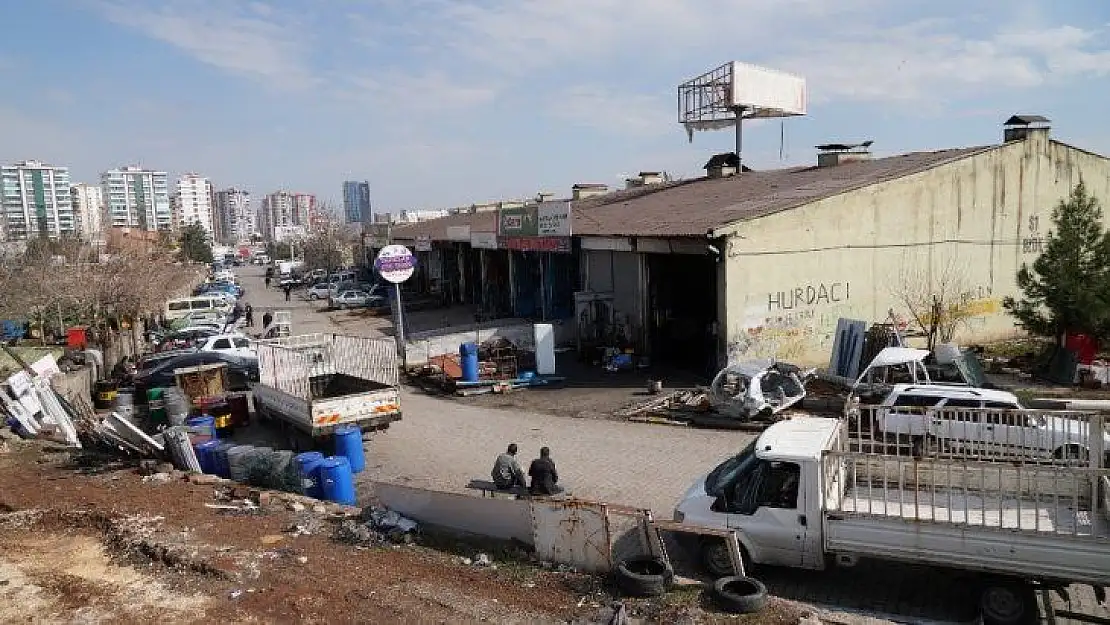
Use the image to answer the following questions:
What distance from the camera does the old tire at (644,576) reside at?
7594 millimetres

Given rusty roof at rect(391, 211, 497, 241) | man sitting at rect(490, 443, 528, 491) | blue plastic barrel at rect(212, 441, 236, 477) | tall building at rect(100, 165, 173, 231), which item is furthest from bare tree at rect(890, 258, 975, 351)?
tall building at rect(100, 165, 173, 231)

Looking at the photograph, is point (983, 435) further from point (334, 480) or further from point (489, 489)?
point (334, 480)

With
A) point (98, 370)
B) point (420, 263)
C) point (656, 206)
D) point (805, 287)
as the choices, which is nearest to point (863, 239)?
point (805, 287)

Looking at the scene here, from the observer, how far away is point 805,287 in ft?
66.3

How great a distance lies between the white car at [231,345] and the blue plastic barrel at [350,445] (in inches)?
407

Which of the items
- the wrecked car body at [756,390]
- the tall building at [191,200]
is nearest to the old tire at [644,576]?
the wrecked car body at [756,390]

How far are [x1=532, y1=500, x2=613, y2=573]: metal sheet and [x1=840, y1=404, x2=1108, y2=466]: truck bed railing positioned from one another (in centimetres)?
348

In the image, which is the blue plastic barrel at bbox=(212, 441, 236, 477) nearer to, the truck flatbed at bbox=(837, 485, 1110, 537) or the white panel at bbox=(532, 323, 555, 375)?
the white panel at bbox=(532, 323, 555, 375)

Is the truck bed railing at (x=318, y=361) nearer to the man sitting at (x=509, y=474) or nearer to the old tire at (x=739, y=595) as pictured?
the man sitting at (x=509, y=474)

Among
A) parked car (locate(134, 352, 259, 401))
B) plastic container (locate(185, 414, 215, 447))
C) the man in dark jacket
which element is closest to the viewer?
the man in dark jacket

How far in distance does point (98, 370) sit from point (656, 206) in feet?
60.3

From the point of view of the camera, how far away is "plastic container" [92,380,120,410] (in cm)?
2011

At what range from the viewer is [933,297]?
73.2 ft

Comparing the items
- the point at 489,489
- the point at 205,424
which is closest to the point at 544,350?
the point at 489,489
